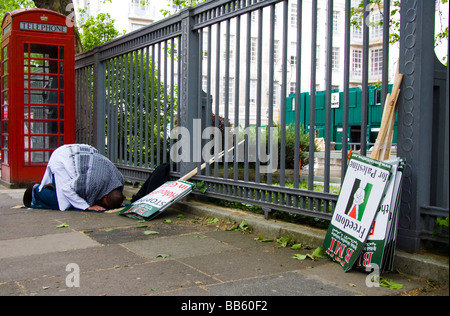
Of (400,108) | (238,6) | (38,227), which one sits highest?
(238,6)

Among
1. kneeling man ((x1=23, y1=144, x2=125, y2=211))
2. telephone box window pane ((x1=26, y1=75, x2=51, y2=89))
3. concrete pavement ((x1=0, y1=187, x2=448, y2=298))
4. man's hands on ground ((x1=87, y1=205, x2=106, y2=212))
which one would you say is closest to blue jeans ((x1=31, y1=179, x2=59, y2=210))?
kneeling man ((x1=23, y1=144, x2=125, y2=211))

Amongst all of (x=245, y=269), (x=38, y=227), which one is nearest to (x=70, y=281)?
(x=245, y=269)

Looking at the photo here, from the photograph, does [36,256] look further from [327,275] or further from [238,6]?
[238,6]

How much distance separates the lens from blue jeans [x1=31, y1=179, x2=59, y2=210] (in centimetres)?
679

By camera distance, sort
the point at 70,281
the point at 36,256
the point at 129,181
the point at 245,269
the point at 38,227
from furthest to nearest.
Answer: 1. the point at 129,181
2. the point at 38,227
3. the point at 36,256
4. the point at 245,269
5. the point at 70,281

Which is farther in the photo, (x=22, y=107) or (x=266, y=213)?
(x=22, y=107)

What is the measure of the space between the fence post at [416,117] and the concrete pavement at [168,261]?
37cm

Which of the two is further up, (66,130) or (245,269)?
(66,130)

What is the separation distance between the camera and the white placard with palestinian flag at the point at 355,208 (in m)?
3.63

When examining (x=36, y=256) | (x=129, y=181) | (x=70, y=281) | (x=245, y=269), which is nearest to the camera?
(x=70, y=281)

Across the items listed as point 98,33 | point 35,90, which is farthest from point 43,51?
point 98,33

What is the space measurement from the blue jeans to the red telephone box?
270cm

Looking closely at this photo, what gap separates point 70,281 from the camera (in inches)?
137

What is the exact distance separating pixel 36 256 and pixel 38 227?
1.40m
